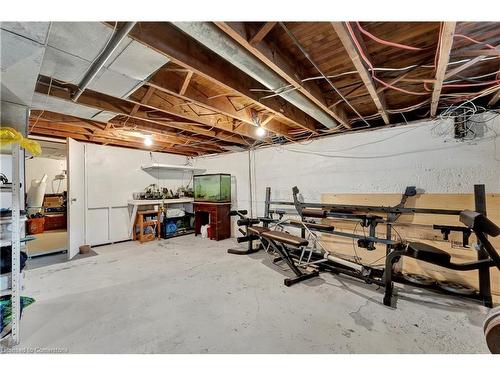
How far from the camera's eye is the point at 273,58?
58.9 inches

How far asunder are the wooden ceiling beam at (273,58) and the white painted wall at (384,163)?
152 centimetres

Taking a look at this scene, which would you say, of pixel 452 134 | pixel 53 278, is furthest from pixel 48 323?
pixel 452 134

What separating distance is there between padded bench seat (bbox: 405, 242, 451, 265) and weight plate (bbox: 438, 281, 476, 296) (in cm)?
66

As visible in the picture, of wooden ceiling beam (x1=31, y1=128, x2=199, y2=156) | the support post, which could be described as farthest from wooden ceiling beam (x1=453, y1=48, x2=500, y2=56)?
wooden ceiling beam (x1=31, y1=128, x2=199, y2=156)

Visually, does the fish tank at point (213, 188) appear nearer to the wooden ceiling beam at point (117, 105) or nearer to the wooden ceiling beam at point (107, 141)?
the wooden ceiling beam at point (107, 141)

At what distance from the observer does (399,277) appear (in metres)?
2.41

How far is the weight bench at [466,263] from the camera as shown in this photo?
163 centimetres

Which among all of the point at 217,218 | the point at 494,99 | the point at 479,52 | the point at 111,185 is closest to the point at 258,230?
the point at 217,218

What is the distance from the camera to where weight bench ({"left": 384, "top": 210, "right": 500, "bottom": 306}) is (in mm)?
1626

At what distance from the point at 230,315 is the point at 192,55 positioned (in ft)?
7.46

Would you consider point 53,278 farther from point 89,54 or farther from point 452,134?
point 452,134

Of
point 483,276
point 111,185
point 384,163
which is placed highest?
point 384,163

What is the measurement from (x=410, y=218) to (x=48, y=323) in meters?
4.17

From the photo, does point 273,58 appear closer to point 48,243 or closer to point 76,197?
point 76,197
